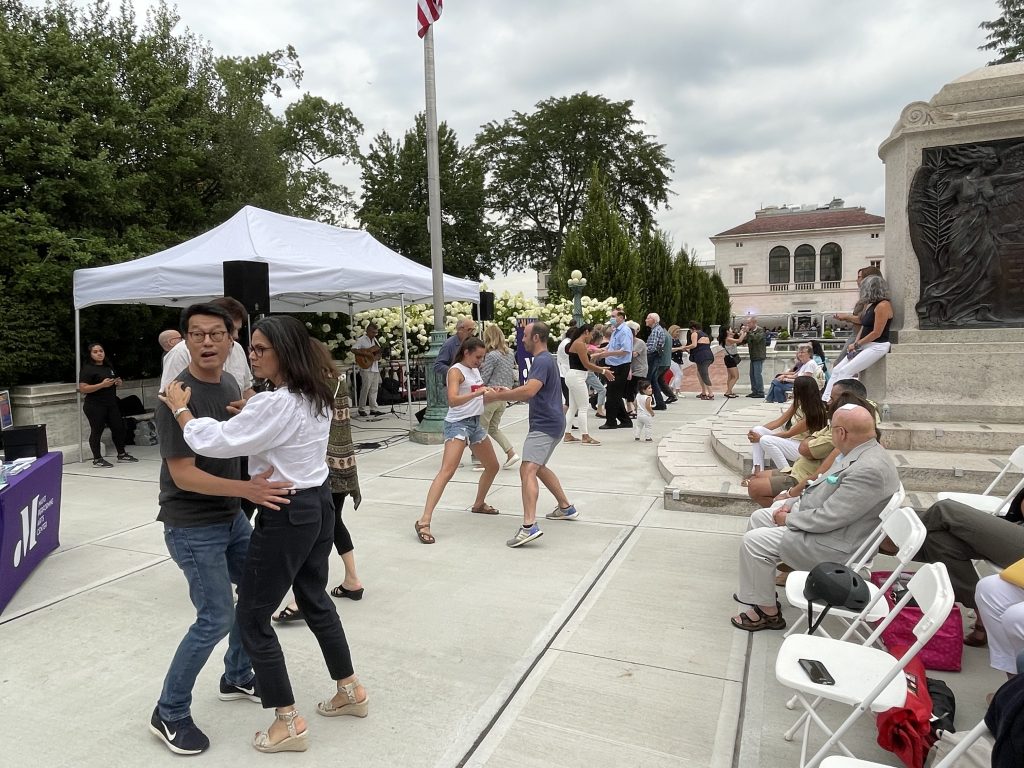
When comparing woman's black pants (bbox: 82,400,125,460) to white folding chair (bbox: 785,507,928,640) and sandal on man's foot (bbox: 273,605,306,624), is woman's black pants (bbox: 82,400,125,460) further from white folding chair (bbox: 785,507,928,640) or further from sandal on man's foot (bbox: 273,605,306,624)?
white folding chair (bbox: 785,507,928,640)

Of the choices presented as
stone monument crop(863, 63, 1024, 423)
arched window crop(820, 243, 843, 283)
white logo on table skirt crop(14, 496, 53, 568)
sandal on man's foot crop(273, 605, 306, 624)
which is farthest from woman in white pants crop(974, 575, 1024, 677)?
arched window crop(820, 243, 843, 283)

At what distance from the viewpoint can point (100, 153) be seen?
1026cm

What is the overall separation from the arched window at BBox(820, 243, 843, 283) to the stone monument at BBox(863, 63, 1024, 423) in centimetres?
6247

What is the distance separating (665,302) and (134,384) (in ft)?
89.3

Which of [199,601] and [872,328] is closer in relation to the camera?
[199,601]

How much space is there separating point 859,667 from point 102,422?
945cm

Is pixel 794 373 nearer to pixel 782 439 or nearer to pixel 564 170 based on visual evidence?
pixel 782 439

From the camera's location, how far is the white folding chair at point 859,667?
7.22 feet

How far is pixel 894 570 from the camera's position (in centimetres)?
311

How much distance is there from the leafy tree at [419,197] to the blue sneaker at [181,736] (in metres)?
33.7

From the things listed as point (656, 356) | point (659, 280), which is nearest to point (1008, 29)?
point (659, 280)

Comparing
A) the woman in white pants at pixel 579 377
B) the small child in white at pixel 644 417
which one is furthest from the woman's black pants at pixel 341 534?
the small child in white at pixel 644 417

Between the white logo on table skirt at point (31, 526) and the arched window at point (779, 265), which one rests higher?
the arched window at point (779, 265)

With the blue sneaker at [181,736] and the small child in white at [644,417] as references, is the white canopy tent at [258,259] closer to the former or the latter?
the small child in white at [644,417]
